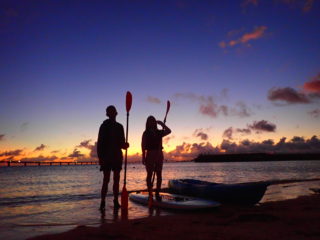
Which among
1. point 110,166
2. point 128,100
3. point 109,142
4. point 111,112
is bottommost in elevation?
point 110,166

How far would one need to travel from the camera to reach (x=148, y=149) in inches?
309

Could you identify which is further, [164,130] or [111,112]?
[164,130]

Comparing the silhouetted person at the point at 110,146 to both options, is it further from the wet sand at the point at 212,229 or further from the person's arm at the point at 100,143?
the wet sand at the point at 212,229

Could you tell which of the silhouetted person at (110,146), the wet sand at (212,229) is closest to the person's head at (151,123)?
the silhouetted person at (110,146)

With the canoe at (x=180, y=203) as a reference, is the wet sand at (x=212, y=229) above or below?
above

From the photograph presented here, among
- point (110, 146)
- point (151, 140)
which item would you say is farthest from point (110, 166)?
point (151, 140)

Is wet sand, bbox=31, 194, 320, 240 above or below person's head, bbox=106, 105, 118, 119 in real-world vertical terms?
below

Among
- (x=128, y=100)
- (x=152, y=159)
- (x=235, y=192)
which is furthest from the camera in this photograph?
(x=152, y=159)

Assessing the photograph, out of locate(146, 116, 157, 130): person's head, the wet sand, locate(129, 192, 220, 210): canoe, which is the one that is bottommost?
locate(129, 192, 220, 210): canoe

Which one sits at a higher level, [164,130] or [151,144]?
[164,130]

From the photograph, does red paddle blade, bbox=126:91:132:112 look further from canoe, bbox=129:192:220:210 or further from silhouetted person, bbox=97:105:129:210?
canoe, bbox=129:192:220:210

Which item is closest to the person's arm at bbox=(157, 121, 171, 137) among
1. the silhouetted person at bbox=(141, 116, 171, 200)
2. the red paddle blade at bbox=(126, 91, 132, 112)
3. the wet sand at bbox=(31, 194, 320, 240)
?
the silhouetted person at bbox=(141, 116, 171, 200)

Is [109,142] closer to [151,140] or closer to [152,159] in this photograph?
[151,140]

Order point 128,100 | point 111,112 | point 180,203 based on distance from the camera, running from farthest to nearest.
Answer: point 128,100 < point 180,203 < point 111,112
